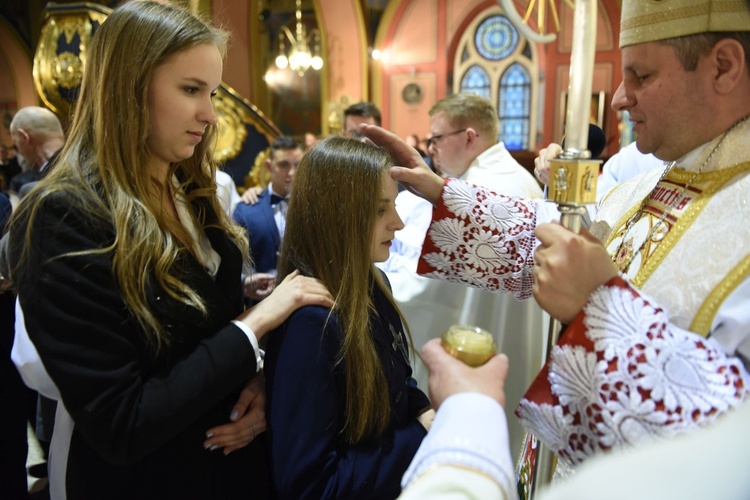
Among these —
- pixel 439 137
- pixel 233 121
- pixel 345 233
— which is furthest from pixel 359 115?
pixel 345 233

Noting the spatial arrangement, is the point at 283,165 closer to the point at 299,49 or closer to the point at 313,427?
the point at 313,427

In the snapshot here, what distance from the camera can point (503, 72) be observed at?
1216 centimetres

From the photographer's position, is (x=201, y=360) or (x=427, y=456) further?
(x=201, y=360)

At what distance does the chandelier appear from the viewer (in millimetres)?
10969

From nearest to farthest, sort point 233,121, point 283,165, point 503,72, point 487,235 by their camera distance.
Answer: point 487,235 → point 283,165 → point 233,121 → point 503,72

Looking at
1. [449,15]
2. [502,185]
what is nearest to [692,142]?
[502,185]

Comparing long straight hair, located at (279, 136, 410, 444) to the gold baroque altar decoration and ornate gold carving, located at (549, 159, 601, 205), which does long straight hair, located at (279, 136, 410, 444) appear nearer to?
ornate gold carving, located at (549, 159, 601, 205)

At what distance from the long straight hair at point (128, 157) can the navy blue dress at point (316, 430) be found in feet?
0.75

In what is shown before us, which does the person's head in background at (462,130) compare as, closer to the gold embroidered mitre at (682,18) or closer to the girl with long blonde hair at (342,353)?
the girl with long blonde hair at (342,353)

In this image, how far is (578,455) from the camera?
0.96 meters

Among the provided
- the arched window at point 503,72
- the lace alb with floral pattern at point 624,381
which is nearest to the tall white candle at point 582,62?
the lace alb with floral pattern at point 624,381

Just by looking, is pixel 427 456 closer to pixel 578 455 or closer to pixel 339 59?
pixel 578 455

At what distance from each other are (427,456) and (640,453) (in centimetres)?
37

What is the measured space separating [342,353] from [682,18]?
3.14 feet
